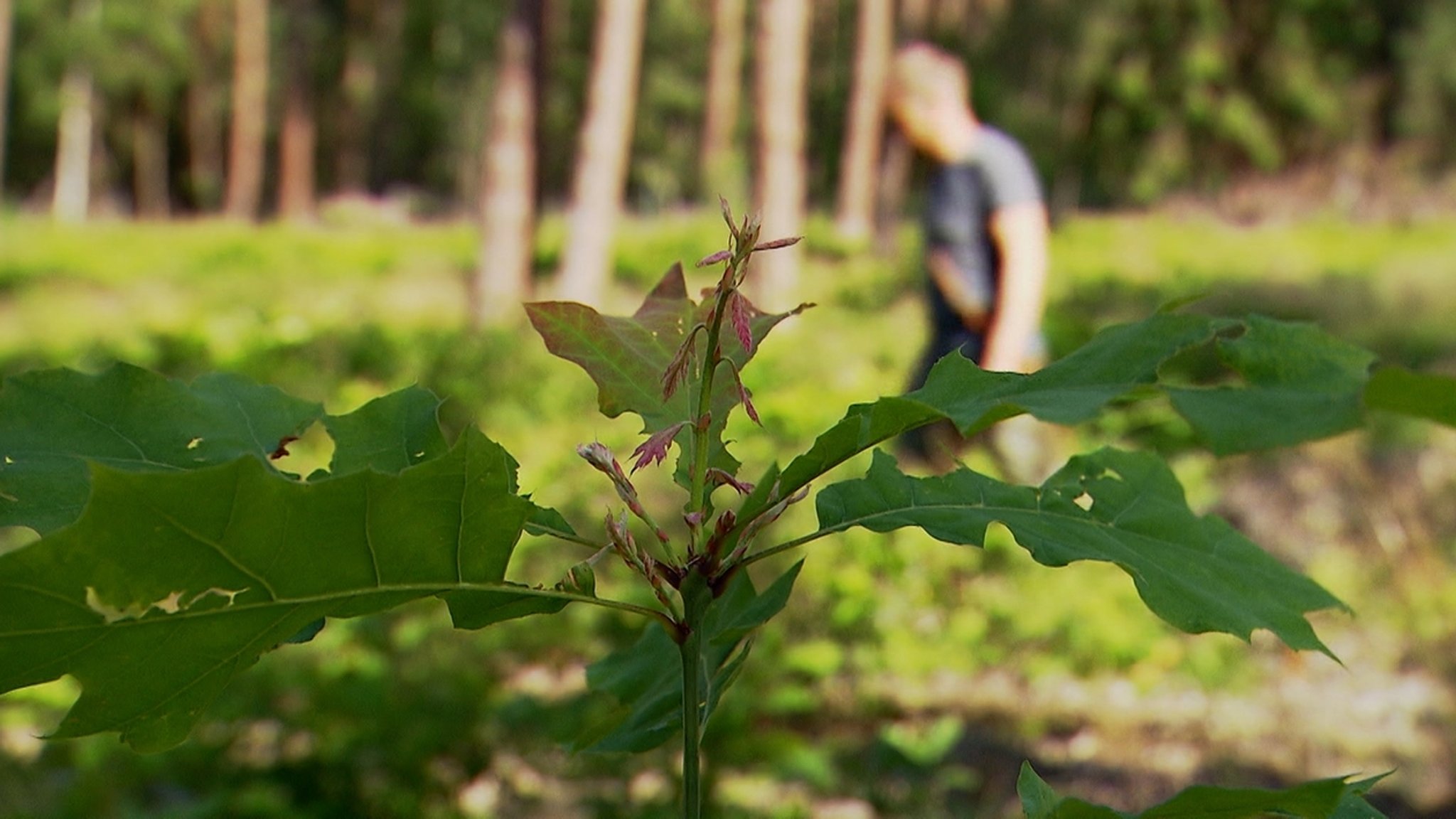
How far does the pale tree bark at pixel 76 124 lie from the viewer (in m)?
33.5

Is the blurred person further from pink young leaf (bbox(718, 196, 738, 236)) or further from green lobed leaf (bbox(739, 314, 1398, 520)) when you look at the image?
pink young leaf (bbox(718, 196, 738, 236))

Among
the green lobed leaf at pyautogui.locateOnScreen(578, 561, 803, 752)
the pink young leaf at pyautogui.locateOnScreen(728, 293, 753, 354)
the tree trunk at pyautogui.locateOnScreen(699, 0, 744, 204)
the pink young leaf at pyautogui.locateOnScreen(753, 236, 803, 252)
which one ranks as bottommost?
the tree trunk at pyautogui.locateOnScreen(699, 0, 744, 204)

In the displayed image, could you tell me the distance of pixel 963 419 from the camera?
658 millimetres

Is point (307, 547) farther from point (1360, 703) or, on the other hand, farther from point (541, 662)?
point (1360, 703)

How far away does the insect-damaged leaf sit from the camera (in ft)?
2.55

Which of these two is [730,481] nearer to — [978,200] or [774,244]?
[774,244]

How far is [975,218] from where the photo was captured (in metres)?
4.71

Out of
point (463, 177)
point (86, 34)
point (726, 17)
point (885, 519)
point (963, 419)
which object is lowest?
point (463, 177)

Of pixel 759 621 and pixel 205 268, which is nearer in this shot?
pixel 759 621

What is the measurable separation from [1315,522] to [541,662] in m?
3.72

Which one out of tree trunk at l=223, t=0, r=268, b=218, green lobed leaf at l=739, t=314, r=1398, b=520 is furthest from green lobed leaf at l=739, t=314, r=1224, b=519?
tree trunk at l=223, t=0, r=268, b=218

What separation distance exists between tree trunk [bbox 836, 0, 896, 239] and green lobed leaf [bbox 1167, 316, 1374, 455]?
15014 mm

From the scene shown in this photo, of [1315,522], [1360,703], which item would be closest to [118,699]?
[1360,703]

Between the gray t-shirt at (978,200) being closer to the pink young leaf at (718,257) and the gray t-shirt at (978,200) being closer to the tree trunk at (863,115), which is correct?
the pink young leaf at (718,257)
